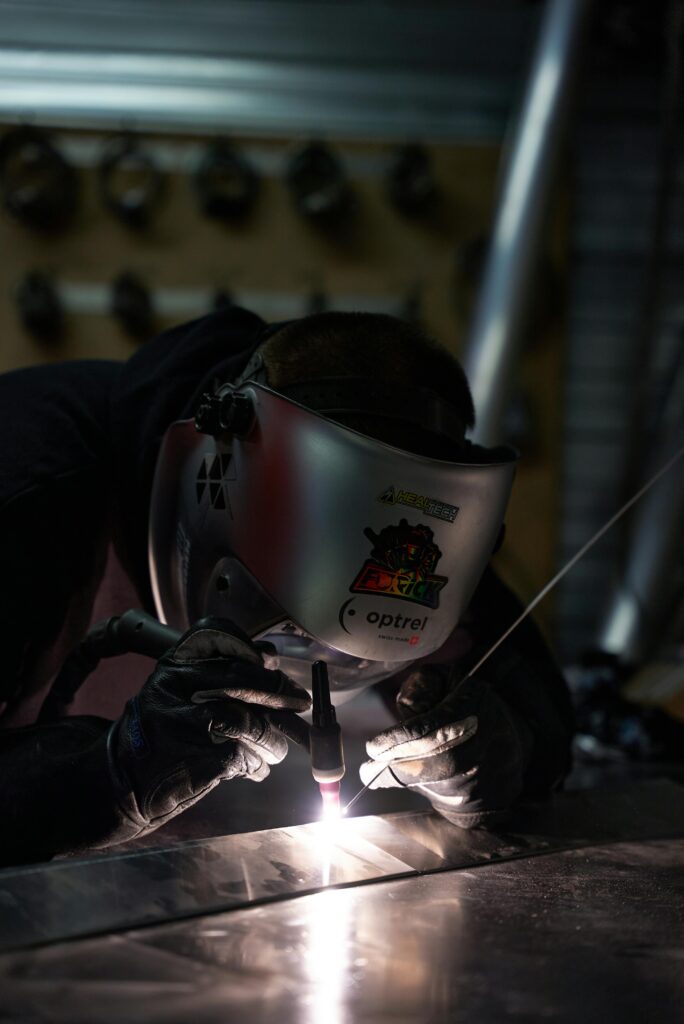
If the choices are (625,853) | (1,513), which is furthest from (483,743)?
(1,513)

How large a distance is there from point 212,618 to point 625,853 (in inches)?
21.2

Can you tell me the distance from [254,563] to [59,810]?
34 cm

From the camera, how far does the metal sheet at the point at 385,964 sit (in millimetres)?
675

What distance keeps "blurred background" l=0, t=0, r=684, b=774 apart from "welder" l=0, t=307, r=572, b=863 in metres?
1.99

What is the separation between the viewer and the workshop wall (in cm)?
335

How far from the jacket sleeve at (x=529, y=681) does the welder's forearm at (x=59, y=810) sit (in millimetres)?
610

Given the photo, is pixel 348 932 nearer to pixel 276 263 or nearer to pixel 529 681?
pixel 529 681

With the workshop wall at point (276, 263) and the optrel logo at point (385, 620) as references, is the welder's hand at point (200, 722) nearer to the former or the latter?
the optrel logo at point (385, 620)

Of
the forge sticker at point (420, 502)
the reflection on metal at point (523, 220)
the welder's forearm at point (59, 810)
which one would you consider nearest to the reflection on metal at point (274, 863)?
the welder's forearm at point (59, 810)

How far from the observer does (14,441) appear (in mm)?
1294

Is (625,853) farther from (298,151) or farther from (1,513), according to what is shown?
(298,151)

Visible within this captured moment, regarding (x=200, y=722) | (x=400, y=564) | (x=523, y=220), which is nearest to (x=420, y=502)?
(x=400, y=564)

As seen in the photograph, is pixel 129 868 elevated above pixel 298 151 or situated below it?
below

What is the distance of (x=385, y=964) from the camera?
76 centimetres
